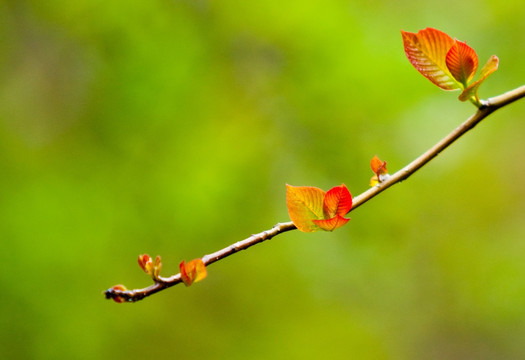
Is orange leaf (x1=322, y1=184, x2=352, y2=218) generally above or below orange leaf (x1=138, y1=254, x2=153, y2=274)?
below

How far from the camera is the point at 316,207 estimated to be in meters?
0.49

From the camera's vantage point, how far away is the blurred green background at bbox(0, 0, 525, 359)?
166 centimetres

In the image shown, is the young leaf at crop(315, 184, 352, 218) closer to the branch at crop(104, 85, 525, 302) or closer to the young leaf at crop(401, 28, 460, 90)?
the branch at crop(104, 85, 525, 302)

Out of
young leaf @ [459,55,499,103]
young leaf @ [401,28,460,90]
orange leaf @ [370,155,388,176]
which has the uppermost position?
young leaf @ [401,28,460,90]

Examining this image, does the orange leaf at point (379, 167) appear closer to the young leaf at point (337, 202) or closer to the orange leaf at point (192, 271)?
the young leaf at point (337, 202)

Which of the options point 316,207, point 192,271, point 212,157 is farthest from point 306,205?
point 212,157

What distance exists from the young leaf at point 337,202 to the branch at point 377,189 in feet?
0.04

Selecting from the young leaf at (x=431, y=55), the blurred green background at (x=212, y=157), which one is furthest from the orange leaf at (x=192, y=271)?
the blurred green background at (x=212, y=157)

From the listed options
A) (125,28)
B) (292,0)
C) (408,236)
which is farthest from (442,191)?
(125,28)

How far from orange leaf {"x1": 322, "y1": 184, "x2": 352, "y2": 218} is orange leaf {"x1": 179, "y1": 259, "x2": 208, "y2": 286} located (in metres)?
0.12

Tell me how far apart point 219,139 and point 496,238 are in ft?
4.34

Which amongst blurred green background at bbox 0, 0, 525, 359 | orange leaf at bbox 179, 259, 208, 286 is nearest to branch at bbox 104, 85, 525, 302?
orange leaf at bbox 179, 259, 208, 286

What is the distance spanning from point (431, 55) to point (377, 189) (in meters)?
0.16

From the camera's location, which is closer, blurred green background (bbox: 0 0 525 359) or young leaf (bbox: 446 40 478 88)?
young leaf (bbox: 446 40 478 88)
